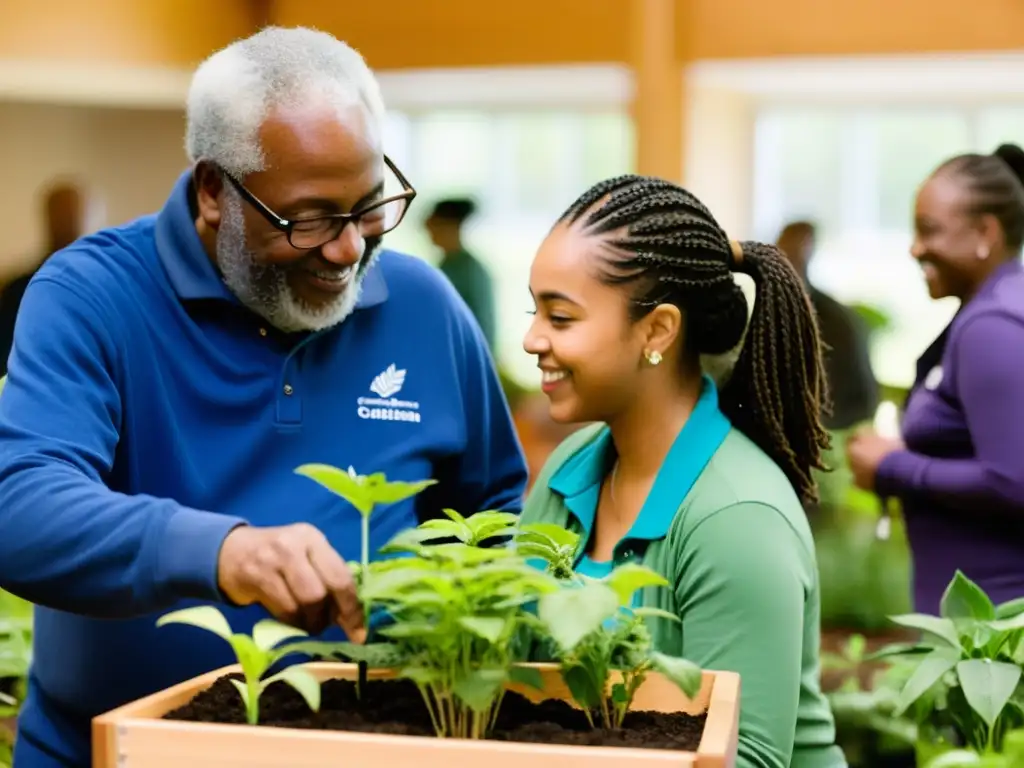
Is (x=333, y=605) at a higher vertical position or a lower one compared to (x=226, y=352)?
lower

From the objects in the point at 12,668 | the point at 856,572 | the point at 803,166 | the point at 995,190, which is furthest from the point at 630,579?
the point at 803,166

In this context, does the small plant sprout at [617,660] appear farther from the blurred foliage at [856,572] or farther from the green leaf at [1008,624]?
the blurred foliage at [856,572]

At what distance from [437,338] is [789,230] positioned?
4585mm

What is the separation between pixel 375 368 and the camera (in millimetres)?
1976

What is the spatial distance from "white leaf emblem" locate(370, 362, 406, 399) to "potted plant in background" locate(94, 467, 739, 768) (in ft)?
2.03

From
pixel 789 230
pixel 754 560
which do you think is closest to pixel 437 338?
pixel 754 560

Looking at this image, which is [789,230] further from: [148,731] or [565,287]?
[148,731]

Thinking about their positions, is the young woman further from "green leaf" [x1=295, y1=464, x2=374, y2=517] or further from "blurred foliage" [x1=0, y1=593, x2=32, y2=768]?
"blurred foliage" [x1=0, y1=593, x2=32, y2=768]

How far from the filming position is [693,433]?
1.76 m

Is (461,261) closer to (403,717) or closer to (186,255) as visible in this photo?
(186,255)

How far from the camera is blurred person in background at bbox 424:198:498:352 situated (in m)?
7.79

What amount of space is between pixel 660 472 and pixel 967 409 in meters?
1.33

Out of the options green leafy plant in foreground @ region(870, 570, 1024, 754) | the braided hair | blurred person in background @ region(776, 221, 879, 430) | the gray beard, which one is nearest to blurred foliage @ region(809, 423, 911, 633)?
blurred person in background @ region(776, 221, 879, 430)

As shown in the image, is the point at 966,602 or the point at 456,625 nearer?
the point at 456,625
